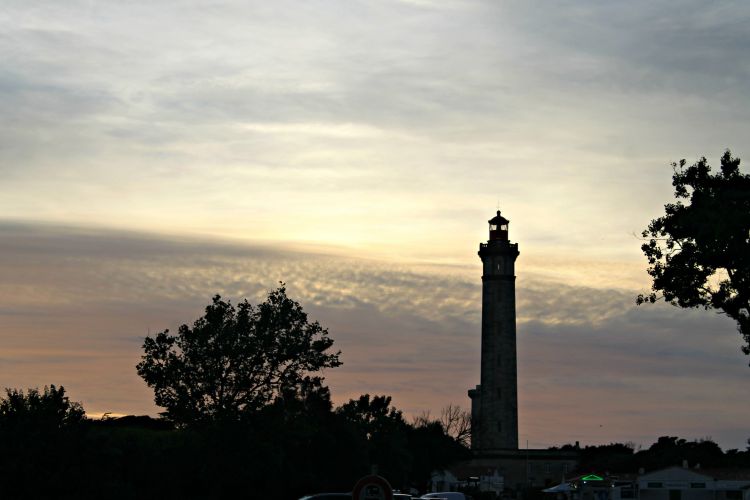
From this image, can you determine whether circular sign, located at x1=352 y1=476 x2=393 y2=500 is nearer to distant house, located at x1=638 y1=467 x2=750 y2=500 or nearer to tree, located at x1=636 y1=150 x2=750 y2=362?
tree, located at x1=636 y1=150 x2=750 y2=362

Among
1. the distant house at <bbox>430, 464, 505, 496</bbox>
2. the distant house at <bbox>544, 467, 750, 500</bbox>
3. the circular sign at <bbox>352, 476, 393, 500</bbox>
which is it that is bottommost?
the distant house at <bbox>430, 464, 505, 496</bbox>

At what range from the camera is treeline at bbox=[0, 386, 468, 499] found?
177 ft

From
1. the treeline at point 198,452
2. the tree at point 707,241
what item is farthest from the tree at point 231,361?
the tree at point 707,241

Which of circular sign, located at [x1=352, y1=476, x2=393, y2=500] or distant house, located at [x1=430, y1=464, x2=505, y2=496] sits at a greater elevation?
circular sign, located at [x1=352, y1=476, x2=393, y2=500]

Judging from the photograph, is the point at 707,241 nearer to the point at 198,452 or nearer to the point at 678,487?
the point at 198,452

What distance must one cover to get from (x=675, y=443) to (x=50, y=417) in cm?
14057

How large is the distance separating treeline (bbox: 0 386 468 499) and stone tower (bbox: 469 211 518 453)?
2180 centimetres

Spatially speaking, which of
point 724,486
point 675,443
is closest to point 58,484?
point 724,486

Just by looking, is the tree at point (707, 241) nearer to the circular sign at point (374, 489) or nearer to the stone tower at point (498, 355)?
the circular sign at point (374, 489)

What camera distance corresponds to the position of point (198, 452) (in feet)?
241

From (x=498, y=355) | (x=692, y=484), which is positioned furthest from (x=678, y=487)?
(x=498, y=355)

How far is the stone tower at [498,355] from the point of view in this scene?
442 ft

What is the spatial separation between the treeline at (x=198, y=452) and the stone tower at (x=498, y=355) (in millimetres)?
21803

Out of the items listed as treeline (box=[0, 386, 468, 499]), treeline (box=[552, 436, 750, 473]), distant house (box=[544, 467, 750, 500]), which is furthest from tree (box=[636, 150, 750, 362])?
treeline (box=[552, 436, 750, 473])
